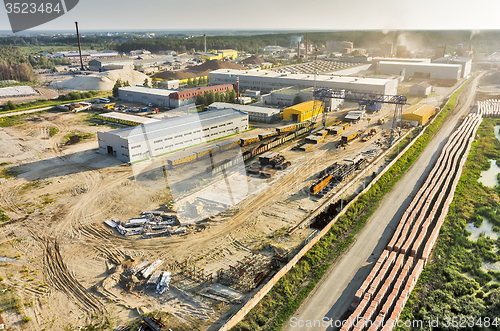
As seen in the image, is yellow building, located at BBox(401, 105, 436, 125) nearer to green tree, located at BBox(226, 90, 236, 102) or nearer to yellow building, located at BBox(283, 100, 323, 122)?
yellow building, located at BBox(283, 100, 323, 122)

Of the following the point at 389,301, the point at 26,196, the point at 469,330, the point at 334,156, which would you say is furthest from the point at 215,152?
the point at 469,330

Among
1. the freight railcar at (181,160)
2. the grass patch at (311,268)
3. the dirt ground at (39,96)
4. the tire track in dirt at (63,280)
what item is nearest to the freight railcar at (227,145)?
the freight railcar at (181,160)

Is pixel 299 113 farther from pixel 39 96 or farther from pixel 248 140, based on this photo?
pixel 39 96

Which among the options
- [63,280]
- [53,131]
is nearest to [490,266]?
[63,280]

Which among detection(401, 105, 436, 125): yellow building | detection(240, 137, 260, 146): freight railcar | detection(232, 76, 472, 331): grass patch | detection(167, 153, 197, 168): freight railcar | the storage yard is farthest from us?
detection(401, 105, 436, 125): yellow building

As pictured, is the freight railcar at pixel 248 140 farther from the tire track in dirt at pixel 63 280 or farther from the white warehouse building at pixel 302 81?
the white warehouse building at pixel 302 81

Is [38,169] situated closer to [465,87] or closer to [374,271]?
[374,271]

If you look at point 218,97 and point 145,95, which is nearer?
point 218,97

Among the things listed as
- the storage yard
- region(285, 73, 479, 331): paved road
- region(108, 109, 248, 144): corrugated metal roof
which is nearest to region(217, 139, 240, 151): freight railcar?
the storage yard
